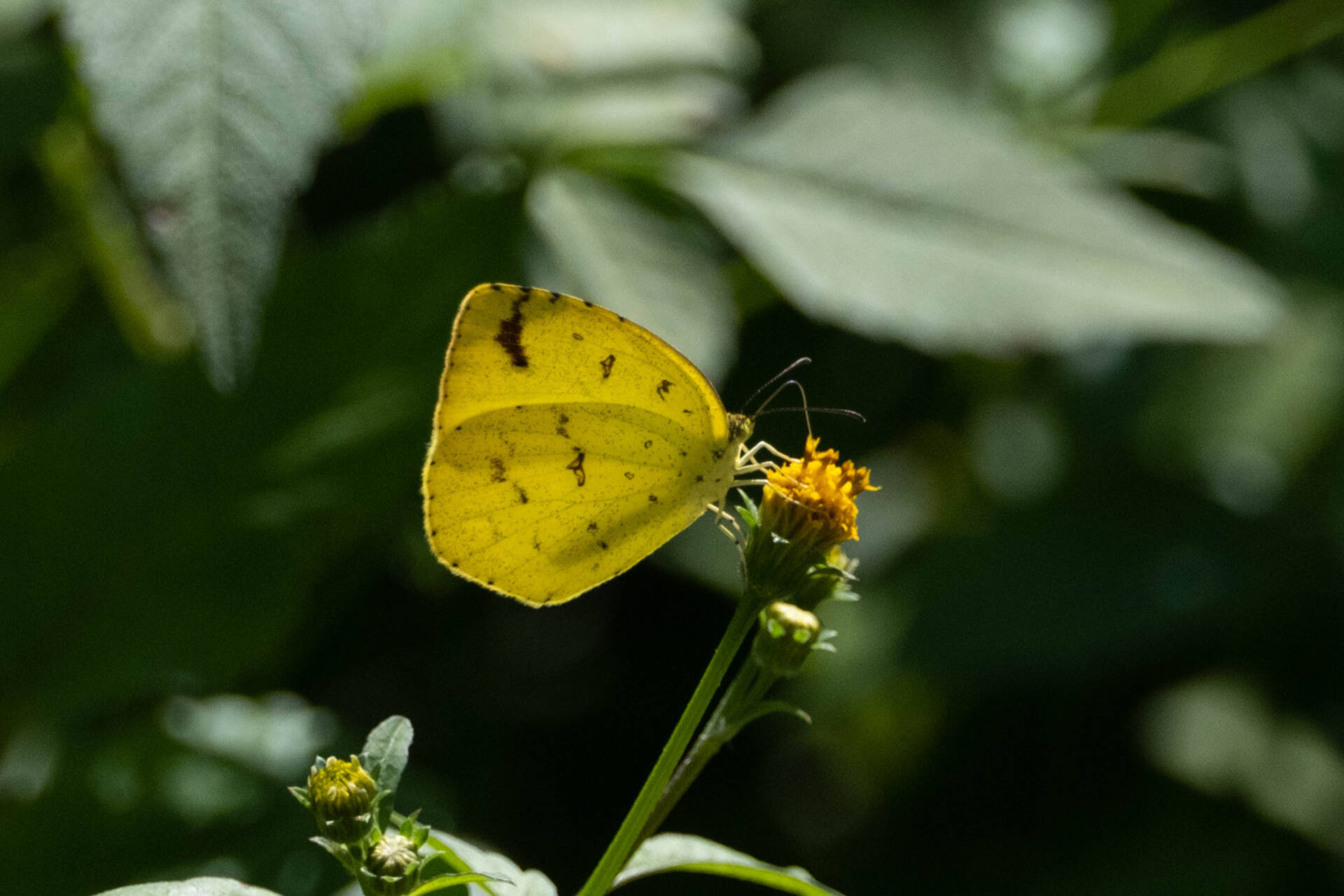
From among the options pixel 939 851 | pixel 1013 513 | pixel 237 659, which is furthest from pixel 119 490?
pixel 1013 513

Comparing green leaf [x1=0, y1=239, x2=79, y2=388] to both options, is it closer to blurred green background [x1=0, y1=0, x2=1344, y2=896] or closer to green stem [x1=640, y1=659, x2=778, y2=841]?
blurred green background [x1=0, y1=0, x2=1344, y2=896]

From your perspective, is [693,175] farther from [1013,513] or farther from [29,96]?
[1013,513]

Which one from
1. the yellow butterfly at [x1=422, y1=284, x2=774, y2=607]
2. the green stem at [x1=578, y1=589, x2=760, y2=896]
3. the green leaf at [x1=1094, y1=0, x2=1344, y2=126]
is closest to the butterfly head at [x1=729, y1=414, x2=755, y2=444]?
the yellow butterfly at [x1=422, y1=284, x2=774, y2=607]

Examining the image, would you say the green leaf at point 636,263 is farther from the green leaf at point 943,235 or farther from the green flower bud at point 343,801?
the green flower bud at point 343,801

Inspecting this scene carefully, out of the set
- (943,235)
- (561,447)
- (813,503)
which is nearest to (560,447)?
(561,447)

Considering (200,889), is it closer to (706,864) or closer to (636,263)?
(706,864)

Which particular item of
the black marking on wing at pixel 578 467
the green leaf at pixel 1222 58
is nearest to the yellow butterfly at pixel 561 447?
the black marking on wing at pixel 578 467
